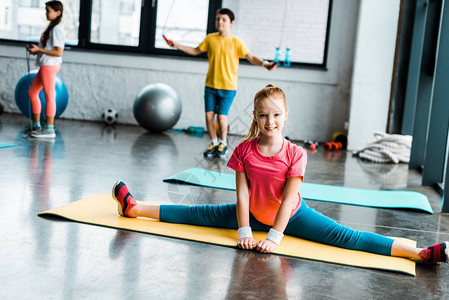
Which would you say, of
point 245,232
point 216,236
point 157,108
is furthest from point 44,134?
point 245,232

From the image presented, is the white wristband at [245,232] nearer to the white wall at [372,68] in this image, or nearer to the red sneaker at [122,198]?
the red sneaker at [122,198]

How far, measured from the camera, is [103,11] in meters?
7.37

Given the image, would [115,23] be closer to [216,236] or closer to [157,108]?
[157,108]

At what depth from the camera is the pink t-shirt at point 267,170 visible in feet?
6.76

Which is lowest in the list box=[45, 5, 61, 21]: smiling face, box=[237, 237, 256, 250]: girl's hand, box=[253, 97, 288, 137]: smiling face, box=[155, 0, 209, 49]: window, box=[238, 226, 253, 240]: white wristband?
box=[237, 237, 256, 250]: girl's hand

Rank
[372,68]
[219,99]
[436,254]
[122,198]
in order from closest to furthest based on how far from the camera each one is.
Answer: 1. [436,254]
2. [122,198]
3. [219,99]
4. [372,68]

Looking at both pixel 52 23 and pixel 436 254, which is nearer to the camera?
pixel 436 254

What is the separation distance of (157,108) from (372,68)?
2723mm

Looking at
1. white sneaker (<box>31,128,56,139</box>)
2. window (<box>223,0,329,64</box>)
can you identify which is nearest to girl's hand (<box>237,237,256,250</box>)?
white sneaker (<box>31,128,56,139</box>)

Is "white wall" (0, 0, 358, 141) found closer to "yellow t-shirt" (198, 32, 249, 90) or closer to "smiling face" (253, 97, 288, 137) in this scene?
"yellow t-shirt" (198, 32, 249, 90)

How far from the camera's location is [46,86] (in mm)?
5102

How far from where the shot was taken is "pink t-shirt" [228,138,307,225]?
206cm

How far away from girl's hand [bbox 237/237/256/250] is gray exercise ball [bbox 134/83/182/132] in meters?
4.52

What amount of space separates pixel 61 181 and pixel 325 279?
191 centimetres
